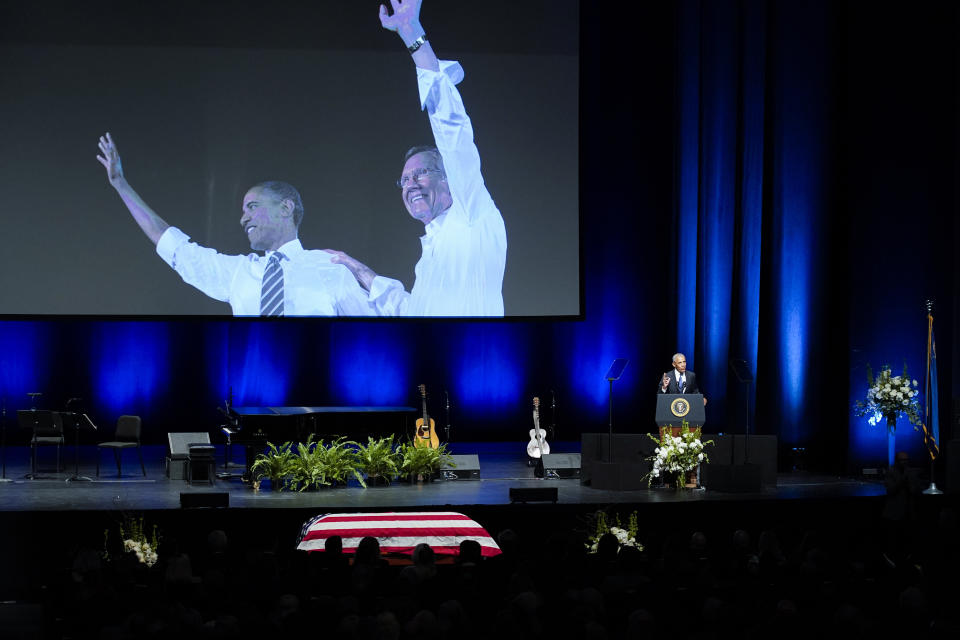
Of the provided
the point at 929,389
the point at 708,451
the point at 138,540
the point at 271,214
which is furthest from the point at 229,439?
the point at 929,389

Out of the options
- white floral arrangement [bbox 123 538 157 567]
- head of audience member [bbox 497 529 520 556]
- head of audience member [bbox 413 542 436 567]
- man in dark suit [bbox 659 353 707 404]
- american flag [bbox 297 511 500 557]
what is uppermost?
man in dark suit [bbox 659 353 707 404]

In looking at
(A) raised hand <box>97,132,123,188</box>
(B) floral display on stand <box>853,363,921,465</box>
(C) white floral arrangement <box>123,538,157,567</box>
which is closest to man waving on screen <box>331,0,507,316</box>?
(A) raised hand <box>97,132,123,188</box>

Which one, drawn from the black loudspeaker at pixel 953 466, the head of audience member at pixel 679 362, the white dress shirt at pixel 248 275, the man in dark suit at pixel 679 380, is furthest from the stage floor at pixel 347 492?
the white dress shirt at pixel 248 275

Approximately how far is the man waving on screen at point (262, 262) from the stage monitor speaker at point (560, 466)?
3.00m

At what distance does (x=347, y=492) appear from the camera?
10.8m

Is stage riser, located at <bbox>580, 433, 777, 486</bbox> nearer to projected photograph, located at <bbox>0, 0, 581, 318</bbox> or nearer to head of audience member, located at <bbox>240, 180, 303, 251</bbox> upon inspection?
projected photograph, located at <bbox>0, 0, 581, 318</bbox>

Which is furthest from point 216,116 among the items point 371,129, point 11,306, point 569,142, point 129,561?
point 129,561

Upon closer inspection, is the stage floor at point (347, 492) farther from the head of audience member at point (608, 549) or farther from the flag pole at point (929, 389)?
the head of audience member at point (608, 549)

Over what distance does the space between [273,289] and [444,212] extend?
2.29 metres

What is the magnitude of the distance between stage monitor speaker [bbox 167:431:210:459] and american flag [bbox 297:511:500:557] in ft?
12.8

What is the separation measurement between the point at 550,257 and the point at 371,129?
272 cm

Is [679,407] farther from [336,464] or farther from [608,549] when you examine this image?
[608,549]

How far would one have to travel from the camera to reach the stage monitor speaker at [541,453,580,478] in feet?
39.9

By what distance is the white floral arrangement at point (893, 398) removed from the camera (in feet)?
39.6
